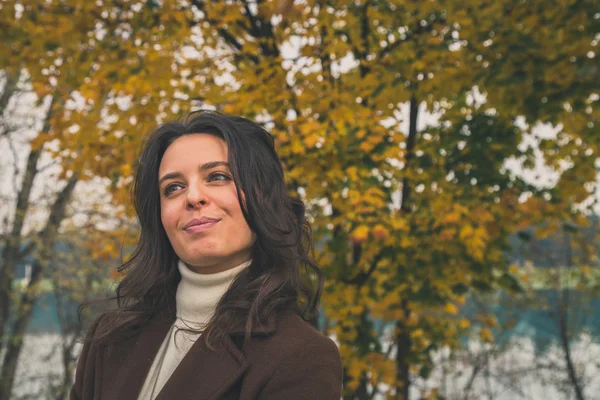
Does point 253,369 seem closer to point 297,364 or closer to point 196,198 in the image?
point 297,364

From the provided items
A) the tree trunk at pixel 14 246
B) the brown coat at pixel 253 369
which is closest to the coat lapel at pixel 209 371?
the brown coat at pixel 253 369

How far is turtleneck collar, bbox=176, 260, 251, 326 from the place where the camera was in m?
1.66

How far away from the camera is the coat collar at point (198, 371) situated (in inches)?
59.5

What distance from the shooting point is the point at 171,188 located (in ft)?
5.62

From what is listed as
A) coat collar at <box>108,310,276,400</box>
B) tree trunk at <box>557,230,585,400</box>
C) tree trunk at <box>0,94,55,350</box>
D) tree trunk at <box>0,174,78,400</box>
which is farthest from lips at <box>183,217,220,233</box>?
tree trunk at <box>0,94,55,350</box>

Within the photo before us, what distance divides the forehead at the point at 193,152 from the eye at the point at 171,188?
4 cm

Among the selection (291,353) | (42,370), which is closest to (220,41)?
(291,353)

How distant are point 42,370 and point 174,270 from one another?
1023 cm

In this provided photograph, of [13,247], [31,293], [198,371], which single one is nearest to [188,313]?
[198,371]

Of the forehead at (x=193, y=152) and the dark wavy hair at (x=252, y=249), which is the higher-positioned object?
the forehead at (x=193, y=152)

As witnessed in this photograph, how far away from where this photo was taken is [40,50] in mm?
4883

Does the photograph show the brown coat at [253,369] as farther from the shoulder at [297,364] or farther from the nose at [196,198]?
the nose at [196,198]

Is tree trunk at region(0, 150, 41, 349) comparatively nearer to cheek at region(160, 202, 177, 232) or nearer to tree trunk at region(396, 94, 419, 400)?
tree trunk at region(396, 94, 419, 400)

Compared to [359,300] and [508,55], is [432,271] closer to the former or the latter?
[359,300]
